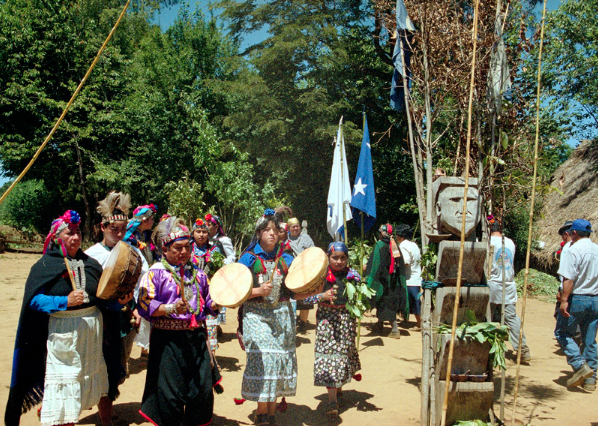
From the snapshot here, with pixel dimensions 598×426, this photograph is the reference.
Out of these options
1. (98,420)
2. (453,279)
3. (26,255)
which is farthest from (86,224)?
(453,279)

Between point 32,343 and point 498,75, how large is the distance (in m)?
4.56

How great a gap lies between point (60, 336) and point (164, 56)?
22.2 meters

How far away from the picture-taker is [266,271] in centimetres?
473

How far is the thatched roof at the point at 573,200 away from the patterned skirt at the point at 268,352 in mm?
13685

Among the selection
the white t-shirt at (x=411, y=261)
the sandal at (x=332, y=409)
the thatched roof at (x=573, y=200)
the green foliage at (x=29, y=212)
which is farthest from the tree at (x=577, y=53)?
the green foliage at (x=29, y=212)

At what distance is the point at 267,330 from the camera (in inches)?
181

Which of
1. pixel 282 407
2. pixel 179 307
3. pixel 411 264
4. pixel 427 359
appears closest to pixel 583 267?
pixel 427 359

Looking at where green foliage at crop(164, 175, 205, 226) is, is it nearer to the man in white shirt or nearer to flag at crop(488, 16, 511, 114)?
the man in white shirt

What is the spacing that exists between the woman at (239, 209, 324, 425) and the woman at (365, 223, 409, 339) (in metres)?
4.10

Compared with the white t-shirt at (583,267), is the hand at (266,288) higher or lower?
lower

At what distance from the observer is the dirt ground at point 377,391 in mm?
5062

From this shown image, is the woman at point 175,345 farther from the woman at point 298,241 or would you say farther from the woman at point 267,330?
the woman at point 298,241

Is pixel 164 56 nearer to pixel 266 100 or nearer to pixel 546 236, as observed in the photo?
pixel 266 100

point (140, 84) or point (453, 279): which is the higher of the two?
point (140, 84)
